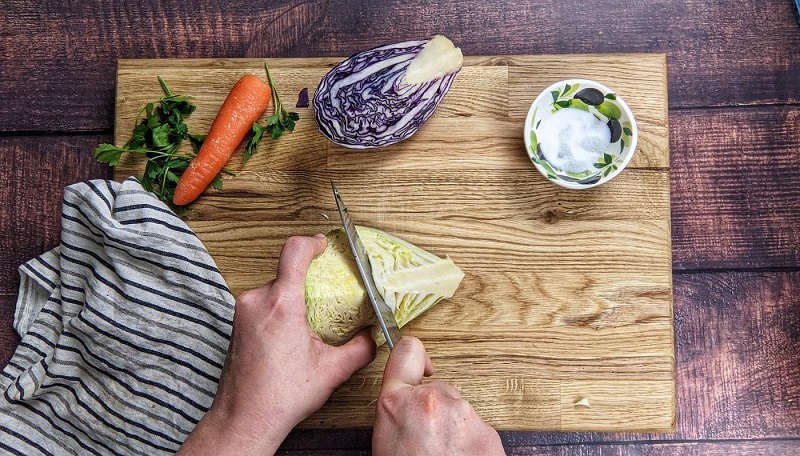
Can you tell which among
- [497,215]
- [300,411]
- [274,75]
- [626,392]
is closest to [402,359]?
[300,411]

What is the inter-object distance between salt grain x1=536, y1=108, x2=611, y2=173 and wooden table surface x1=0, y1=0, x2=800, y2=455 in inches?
14.8

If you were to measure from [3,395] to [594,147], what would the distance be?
210 centimetres

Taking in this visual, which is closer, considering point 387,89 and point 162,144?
point 387,89

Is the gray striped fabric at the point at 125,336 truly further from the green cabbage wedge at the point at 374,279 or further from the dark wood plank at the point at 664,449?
the dark wood plank at the point at 664,449

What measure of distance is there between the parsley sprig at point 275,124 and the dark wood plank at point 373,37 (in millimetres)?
263

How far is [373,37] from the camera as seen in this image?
2.40 metres

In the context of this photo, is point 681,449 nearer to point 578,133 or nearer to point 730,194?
point 730,194

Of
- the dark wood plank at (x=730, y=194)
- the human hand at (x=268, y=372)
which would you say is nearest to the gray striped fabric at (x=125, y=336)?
the human hand at (x=268, y=372)

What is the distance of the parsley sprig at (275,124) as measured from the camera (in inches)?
86.4

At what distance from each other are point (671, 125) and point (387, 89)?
107 cm

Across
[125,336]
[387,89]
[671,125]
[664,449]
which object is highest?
[387,89]

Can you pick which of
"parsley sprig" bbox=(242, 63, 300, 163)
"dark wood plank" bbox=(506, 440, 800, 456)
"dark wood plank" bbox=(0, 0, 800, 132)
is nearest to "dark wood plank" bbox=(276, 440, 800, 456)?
"dark wood plank" bbox=(506, 440, 800, 456)

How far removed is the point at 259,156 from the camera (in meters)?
2.23

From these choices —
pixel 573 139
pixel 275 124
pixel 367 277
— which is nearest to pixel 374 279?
pixel 367 277
